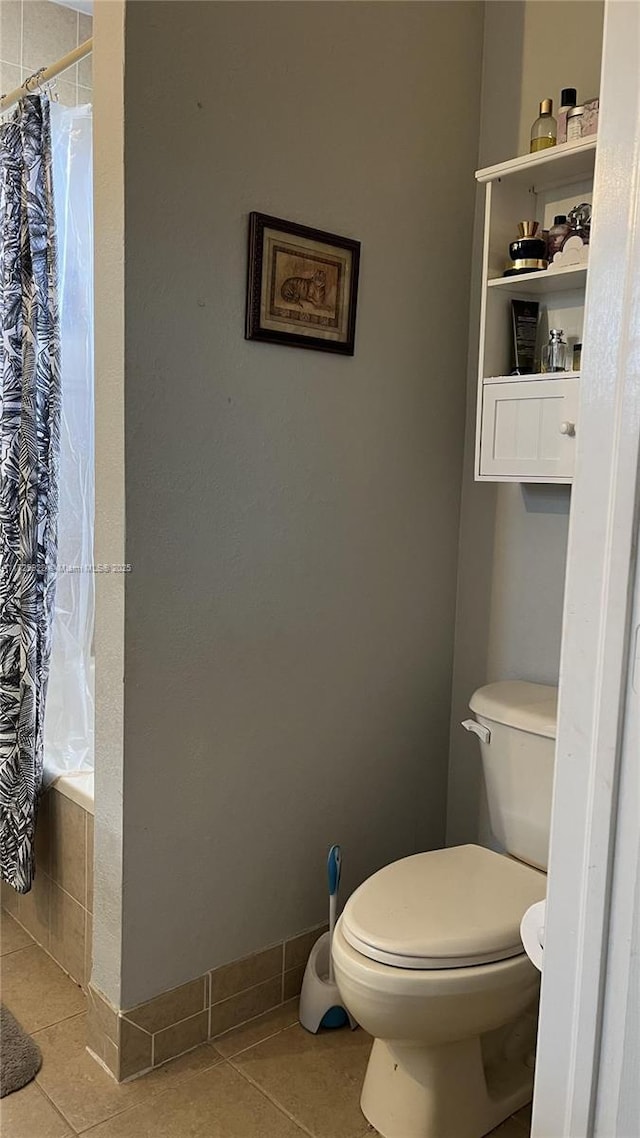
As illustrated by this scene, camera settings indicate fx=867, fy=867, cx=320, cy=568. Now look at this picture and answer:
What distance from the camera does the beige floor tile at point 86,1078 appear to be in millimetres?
1684

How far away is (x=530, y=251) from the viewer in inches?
77.3

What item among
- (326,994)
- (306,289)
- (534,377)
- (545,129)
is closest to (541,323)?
(534,377)

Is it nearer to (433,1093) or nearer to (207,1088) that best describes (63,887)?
(207,1088)

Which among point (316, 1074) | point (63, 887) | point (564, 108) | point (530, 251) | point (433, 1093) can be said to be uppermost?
point (564, 108)

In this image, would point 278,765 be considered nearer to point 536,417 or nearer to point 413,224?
point 536,417

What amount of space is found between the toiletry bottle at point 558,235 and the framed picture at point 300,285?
0.44m

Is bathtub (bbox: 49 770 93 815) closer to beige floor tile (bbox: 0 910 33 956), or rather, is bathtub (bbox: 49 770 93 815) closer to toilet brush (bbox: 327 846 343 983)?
beige floor tile (bbox: 0 910 33 956)

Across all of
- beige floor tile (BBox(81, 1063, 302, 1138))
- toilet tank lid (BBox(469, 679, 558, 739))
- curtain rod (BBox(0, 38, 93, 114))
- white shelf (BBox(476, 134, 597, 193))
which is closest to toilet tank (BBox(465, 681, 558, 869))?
toilet tank lid (BBox(469, 679, 558, 739))

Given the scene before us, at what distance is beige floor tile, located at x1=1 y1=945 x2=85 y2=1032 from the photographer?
77.0 inches

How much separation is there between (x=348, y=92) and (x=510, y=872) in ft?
5.74

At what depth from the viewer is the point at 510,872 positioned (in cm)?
181

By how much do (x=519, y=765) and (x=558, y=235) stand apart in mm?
1187

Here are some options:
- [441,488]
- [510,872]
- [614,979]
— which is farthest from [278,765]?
[614,979]

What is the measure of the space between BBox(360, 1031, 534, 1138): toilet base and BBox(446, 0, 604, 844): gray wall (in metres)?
0.68
